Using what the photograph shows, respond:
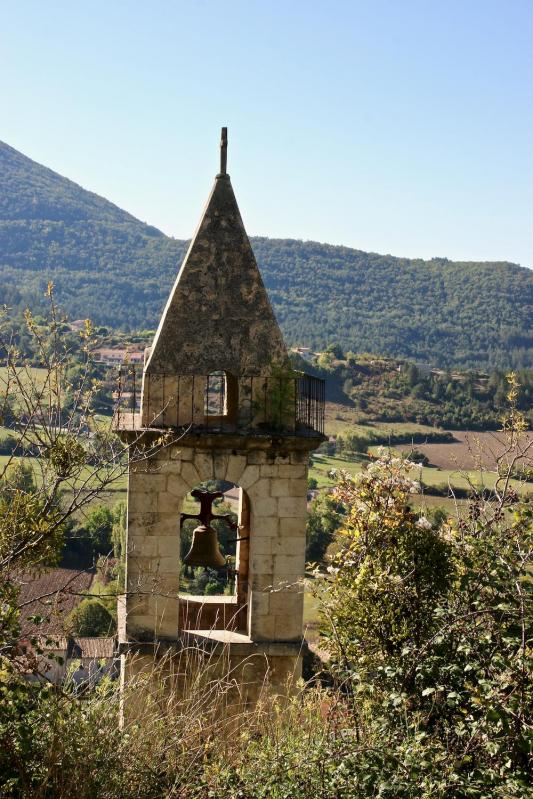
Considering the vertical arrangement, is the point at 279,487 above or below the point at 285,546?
above

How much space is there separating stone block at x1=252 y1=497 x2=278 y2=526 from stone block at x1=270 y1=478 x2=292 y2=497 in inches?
2.2

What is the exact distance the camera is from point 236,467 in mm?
7848

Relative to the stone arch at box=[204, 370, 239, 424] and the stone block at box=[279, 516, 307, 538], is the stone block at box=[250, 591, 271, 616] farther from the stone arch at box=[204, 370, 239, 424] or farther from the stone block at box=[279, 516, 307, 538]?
the stone arch at box=[204, 370, 239, 424]

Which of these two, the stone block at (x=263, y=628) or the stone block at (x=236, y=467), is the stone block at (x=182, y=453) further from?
the stone block at (x=263, y=628)

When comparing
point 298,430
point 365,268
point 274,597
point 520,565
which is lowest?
point 274,597

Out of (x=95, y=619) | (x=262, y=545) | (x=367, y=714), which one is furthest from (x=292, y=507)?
(x=95, y=619)

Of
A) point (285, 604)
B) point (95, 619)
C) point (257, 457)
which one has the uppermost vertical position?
point (257, 457)

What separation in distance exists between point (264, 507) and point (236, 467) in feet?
1.32

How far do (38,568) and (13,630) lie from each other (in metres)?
1.25

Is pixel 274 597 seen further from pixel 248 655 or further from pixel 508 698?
pixel 508 698

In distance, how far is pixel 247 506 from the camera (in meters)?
8.95

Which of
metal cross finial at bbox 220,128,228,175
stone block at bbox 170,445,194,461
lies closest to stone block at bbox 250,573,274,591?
stone block at bbox 170,445,194,461

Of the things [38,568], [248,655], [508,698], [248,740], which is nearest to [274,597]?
[248,655]

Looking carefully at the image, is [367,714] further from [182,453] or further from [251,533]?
[182,453]
